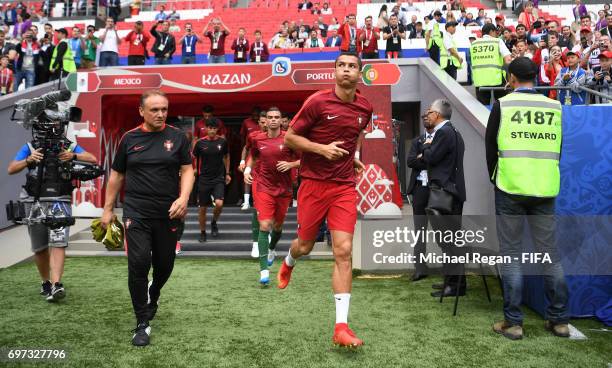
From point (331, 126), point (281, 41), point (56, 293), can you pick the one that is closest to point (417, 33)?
point (281, 41)

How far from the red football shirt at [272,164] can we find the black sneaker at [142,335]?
2.58m

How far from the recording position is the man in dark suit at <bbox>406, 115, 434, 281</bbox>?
20.0 ft

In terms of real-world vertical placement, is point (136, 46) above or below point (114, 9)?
below

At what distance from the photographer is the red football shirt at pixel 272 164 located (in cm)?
634

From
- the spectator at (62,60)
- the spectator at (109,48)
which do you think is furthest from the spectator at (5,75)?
the spectator at (109,48)

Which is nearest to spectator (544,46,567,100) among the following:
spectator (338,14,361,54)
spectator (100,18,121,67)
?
spectator (338,14,361,54)

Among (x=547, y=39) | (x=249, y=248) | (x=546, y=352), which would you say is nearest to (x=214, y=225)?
(x=249, y=248)

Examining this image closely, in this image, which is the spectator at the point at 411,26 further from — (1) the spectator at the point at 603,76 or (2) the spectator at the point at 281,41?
(1) the spectator at the point at 603,76

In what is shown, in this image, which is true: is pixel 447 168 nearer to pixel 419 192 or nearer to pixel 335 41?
pixel 419 192

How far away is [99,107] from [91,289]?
20.6 ft

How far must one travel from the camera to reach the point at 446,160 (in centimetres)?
556

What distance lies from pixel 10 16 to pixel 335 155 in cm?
2217

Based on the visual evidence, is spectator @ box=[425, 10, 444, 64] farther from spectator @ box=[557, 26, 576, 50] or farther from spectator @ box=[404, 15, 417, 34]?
spectator @ box=[404, 15, 417, 34]

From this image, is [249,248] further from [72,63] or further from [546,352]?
[72,63]
